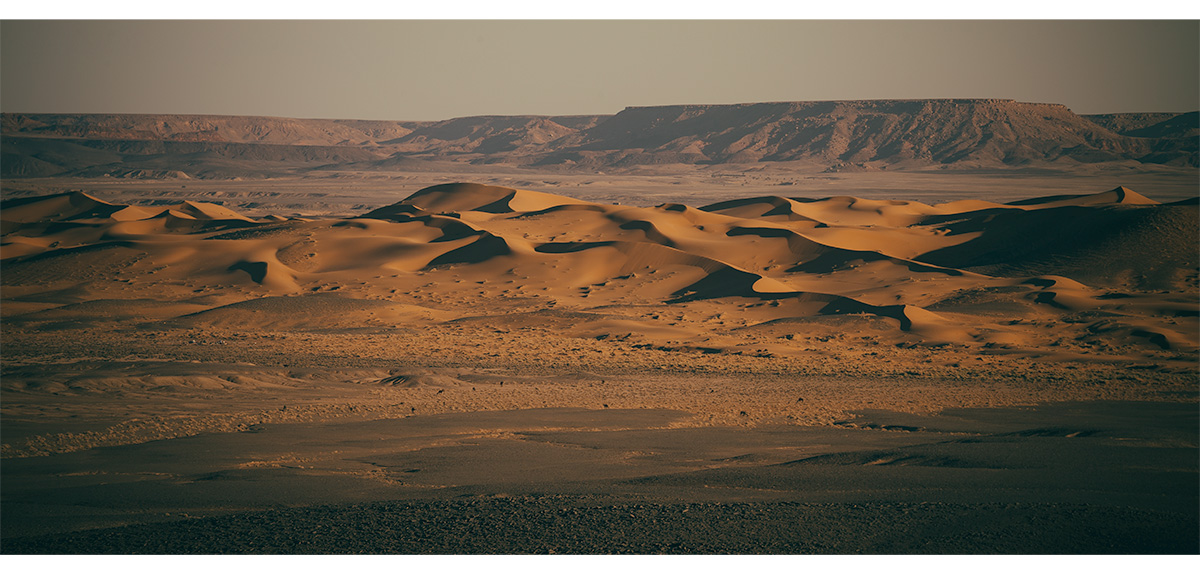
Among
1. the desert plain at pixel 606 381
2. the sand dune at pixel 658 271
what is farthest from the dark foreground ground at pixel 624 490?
the sand dune at pixel 658 271

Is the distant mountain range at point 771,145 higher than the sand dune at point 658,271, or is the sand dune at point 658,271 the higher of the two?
the distant mountain range at point 771,145

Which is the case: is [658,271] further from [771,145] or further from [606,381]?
[771,145]

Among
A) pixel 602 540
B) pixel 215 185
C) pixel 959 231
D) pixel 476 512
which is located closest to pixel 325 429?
pixel 476 512

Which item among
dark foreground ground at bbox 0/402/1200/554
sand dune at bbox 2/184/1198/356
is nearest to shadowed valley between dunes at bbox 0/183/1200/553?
dark foreground ground at bbox 0/402/1200/554

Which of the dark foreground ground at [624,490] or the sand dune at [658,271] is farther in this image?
the sand dune at [658,271]

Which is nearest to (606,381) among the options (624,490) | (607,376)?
(607,376)

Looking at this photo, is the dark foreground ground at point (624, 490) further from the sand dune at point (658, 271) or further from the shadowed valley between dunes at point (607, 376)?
the sand dune at point (658, 271)

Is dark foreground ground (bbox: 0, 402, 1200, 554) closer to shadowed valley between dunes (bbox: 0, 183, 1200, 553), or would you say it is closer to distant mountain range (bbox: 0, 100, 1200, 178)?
shadowed valley between dunes (bbox: 0, 183, 1200, 553)
